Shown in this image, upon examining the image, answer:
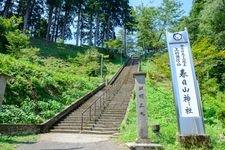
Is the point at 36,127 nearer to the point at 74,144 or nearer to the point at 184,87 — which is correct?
the point at 74,144

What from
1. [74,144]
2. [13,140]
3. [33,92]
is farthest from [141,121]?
[33,92]

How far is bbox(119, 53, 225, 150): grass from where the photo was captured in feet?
34.3

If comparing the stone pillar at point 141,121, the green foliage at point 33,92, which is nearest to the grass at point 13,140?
the green foliage at point 33,92

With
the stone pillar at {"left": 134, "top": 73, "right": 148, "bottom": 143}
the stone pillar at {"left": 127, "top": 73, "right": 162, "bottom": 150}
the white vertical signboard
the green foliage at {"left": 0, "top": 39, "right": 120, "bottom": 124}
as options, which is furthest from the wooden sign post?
the green foliage at {"left": 0, "top": 39, "right": 120, "bottom": 124}

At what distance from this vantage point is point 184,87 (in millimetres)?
9961

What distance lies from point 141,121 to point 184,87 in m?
1.81

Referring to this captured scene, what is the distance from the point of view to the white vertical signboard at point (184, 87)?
9.49 metres

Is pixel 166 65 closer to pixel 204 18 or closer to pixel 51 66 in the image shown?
pixel 204 18

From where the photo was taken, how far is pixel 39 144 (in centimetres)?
1120

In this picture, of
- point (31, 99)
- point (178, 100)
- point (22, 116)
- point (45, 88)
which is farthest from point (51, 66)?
point (178, 100)

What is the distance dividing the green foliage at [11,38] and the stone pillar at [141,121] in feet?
69.9

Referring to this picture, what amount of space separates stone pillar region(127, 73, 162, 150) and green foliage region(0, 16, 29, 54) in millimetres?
21313

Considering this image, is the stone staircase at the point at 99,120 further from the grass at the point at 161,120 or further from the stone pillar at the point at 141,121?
the stone pillar at the point at 141,121

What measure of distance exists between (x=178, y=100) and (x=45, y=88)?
38.5ft
